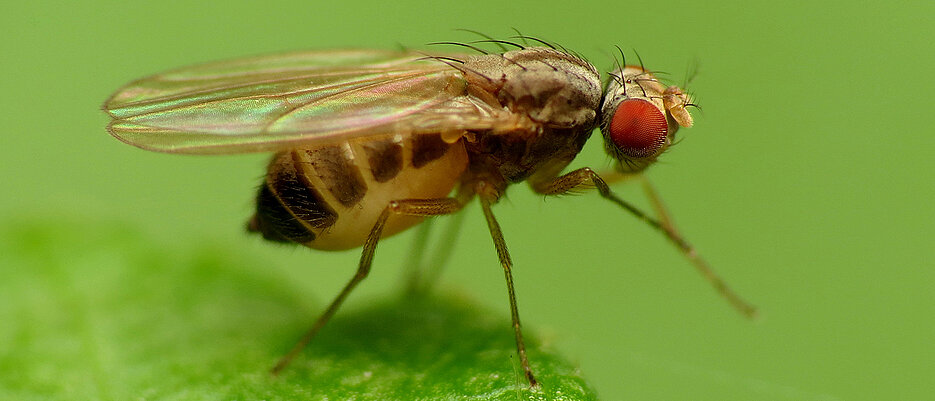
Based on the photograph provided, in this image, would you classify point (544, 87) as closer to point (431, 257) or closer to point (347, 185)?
point (347, 185)

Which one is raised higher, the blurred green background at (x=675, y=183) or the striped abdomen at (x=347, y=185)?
the blurred green background at (x=675, y=183)

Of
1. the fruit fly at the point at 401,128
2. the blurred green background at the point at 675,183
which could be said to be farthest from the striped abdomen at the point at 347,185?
the blurred green background at the point at 675,183

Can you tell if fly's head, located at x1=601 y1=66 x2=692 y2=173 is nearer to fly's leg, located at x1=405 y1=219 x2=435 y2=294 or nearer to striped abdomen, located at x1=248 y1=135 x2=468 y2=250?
striped abdomen, located at x1=248 y1=135 x2=468 y2=250

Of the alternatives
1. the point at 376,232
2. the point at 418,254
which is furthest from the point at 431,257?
the point at 376,232

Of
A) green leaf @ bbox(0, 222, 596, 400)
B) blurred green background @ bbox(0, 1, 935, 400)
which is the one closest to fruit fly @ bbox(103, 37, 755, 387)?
green leaf @ bbox(0, 222, 596, 400)

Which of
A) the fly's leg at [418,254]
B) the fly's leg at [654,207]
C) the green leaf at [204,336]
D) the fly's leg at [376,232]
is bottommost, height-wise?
the green leaf at [204,336]

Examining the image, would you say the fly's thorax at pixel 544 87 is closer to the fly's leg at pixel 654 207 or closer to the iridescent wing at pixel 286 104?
the iridescent wing at pixel 286 104

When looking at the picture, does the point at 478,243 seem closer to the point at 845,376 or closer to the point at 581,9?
the point at 581,9
